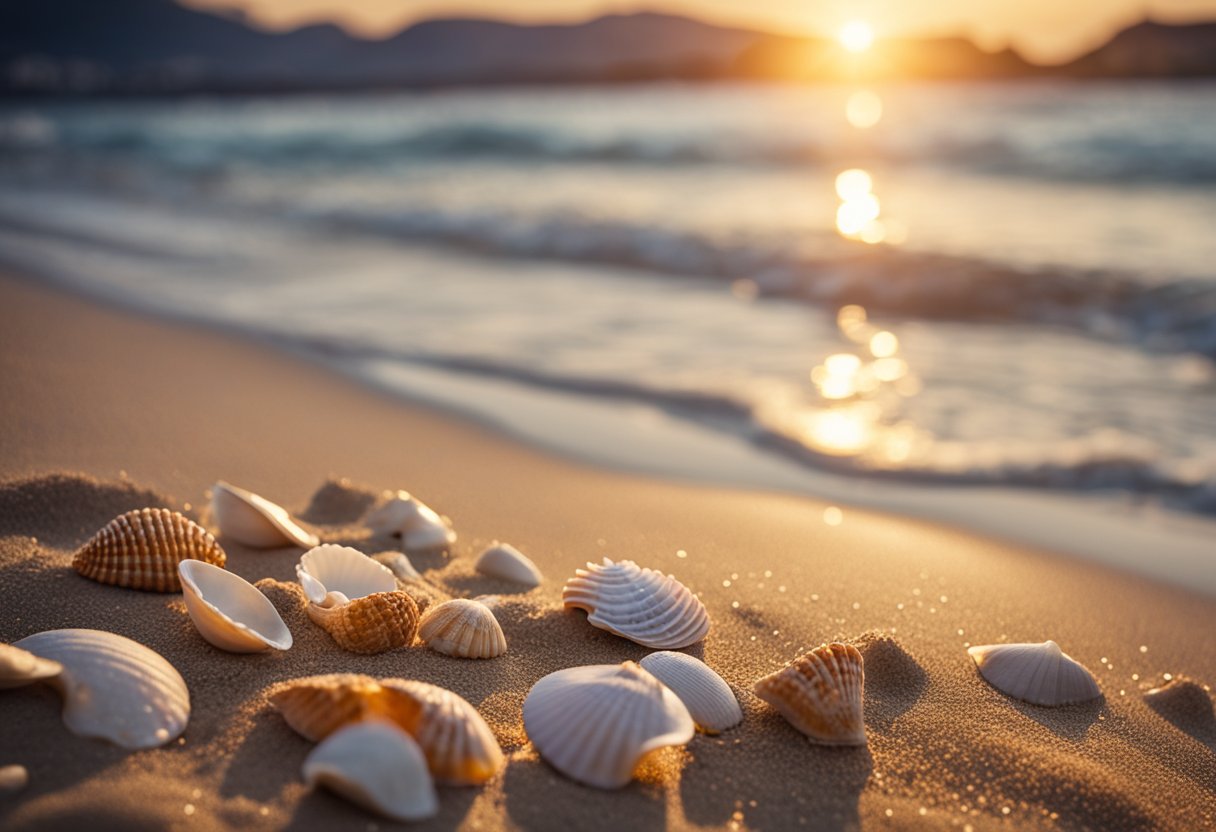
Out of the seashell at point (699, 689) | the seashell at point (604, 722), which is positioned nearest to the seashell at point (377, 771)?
the seashell at point (604, 722)

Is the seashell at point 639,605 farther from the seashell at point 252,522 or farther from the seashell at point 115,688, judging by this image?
the seashell at point 115,688

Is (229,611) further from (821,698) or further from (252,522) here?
(821,698)

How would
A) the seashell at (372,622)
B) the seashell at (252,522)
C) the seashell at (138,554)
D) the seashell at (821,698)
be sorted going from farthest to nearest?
1. the seashell at (252,522)
2. the seashell at (138,554)
3. the seashell at (372,622)
4. the seashell at (821,698)

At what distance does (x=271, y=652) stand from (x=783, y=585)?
132 centimetres

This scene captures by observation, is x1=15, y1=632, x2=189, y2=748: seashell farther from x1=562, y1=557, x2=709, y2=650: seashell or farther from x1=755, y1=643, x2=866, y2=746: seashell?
x1=755, y1=643, x2=866, y2=746: seashell

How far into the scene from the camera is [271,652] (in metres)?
1.91

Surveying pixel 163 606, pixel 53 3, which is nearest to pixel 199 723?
pixel 163 606

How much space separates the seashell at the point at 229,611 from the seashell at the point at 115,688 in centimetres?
14

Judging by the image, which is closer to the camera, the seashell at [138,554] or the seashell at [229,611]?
the seashell at [229,611]

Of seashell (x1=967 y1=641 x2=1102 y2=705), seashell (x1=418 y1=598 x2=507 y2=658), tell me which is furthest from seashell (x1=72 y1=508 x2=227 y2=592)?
seashell (x1=967 y1=641 x2=1102 y2=705)

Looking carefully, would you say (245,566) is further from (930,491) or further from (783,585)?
(930,491)

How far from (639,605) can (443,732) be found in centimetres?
70

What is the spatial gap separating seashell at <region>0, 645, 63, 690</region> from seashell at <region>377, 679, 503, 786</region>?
1.77 ft

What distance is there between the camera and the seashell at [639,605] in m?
2.14
